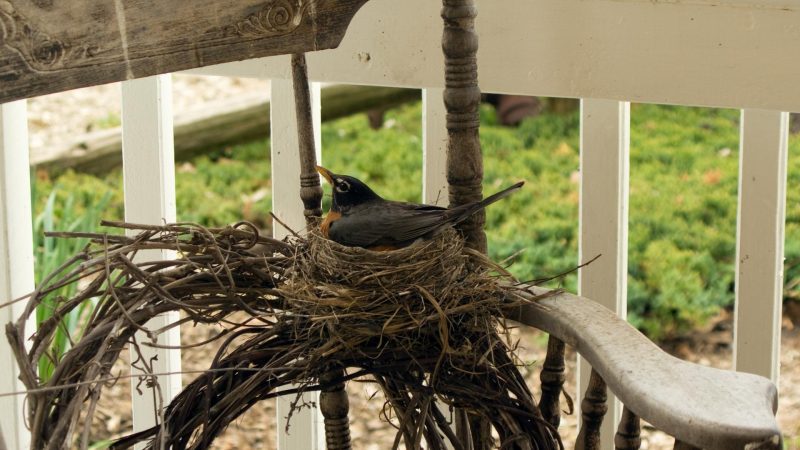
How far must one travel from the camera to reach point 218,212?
3.42m

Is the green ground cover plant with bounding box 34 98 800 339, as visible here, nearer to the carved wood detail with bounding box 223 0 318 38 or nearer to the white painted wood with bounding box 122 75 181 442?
the white painted wood with bounding box 122 75 181 442

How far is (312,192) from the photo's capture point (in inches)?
62.5

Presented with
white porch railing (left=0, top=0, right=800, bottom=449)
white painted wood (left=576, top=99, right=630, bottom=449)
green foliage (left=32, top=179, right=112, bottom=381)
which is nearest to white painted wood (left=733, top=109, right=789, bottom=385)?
white porch railing (left=0, top=0, right=800, bottom=449)

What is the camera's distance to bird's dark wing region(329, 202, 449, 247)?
1468 millimetres

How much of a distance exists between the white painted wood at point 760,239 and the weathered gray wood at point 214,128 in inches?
82.2

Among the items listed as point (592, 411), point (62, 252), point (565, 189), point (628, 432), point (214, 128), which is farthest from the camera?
point (214, 128)

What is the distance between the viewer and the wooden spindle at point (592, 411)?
1.30m

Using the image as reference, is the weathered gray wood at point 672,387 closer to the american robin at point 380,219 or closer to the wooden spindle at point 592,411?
the wooden spindle at point 592,411

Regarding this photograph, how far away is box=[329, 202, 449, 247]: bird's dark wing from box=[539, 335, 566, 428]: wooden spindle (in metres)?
0.22

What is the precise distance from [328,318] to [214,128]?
243 centimetres

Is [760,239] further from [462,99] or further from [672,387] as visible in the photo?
[672,387]

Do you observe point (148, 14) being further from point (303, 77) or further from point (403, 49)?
point (403, 49)

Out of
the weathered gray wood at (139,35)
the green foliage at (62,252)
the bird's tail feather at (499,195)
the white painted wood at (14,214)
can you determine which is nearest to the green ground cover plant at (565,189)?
the green foliage at (62,252)

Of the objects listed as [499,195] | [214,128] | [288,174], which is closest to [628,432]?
[499,195]
